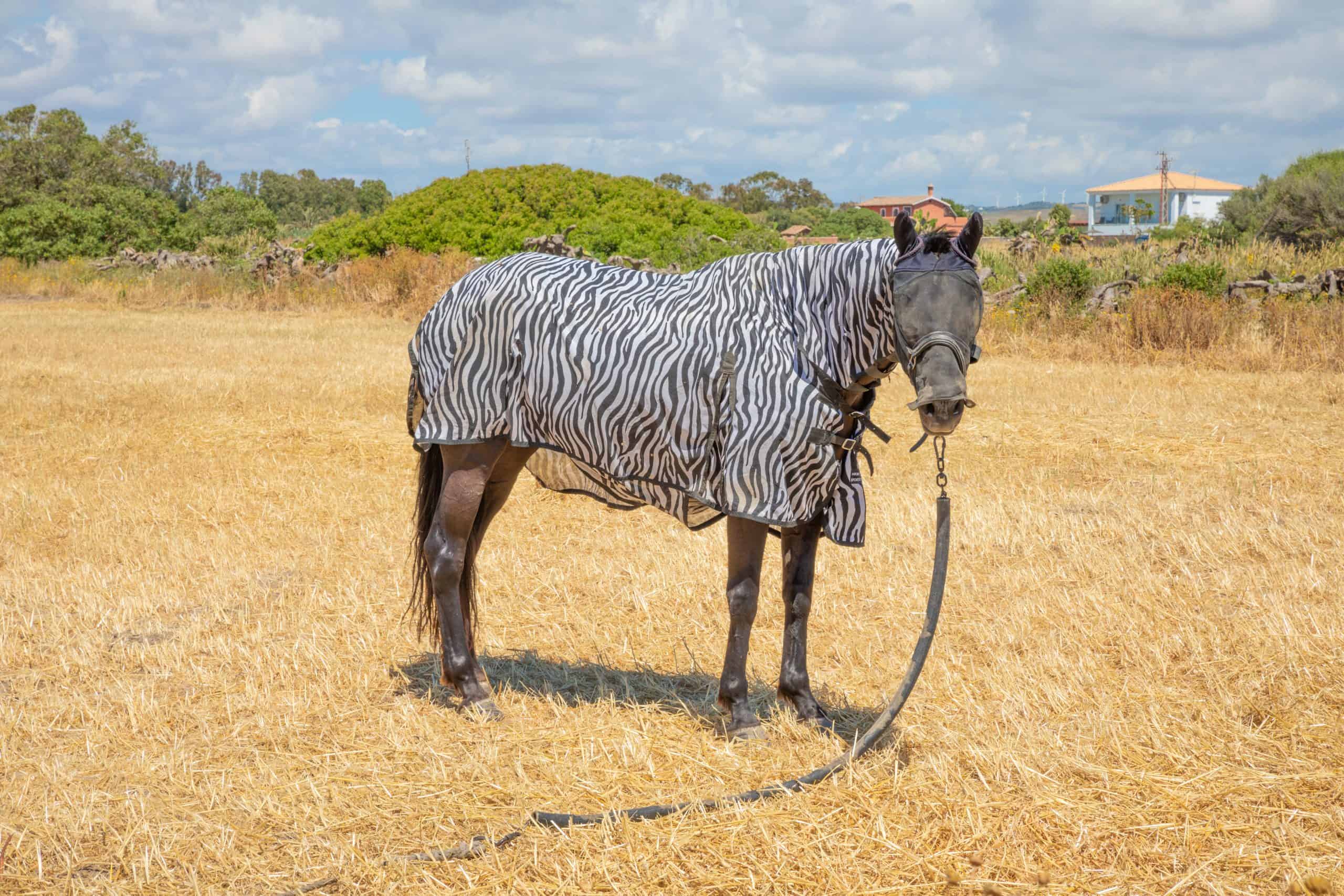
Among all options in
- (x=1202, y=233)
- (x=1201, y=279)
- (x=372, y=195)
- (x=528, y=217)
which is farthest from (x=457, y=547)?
(x=372, y=195)

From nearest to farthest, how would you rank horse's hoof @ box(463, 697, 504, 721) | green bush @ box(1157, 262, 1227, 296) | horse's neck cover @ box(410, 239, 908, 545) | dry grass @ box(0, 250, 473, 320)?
horse's neck cover @ box(410, 239, 908, 545) → horse's hoof @ box(463, 697, 504, 721) → green bush @ box(1157, 262, 1227, 296) → dry grass @ box(0, 250, 473, 320)

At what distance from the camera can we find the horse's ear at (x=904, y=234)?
3.68 meters

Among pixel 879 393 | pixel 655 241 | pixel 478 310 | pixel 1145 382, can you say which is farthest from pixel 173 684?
pixel 655 241

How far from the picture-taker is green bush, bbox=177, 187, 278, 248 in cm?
3575

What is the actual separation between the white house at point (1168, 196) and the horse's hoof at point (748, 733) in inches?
4667

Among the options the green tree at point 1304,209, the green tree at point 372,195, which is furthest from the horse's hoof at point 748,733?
the green tree at point 372,195

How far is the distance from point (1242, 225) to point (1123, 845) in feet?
144

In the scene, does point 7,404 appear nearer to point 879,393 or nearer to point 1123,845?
point 879,393

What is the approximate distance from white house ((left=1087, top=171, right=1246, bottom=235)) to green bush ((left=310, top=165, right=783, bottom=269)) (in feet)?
319

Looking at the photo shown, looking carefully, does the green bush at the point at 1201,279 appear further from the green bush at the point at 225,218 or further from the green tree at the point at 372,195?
the green tree at the point at 372,195

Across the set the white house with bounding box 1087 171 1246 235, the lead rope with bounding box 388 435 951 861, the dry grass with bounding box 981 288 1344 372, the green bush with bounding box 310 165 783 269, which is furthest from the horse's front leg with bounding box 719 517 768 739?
the white house with bounding box 1087 171 1246 235

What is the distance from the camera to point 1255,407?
11.4m

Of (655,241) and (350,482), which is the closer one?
(350,482)

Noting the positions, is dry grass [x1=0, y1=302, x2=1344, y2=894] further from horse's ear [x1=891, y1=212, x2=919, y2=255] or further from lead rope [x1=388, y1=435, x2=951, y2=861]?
horse's ear [x1=891, y1=212, x2=919, y2=255]
